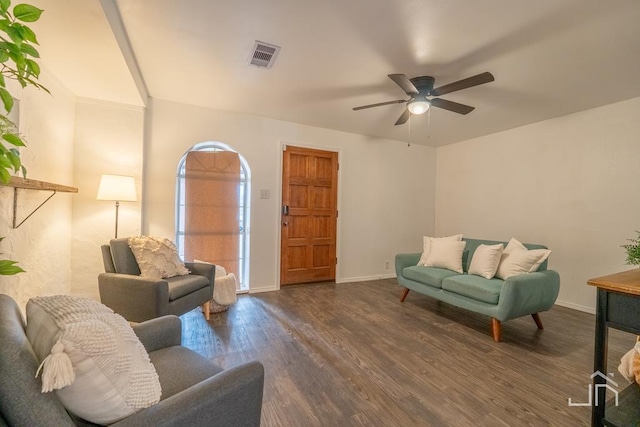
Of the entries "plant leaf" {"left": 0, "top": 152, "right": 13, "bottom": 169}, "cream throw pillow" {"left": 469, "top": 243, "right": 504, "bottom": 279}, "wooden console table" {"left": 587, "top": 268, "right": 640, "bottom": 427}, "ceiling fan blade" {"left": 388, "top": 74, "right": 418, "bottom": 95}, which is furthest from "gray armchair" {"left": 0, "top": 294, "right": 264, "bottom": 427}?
"cream throw pillow" {"left": 469, "top": 243, "right": 504, "bottom": 279}

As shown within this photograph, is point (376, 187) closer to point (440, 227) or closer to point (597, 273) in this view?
point (440, 227)

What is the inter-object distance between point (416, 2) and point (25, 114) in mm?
2863

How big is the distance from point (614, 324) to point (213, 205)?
3.65 m

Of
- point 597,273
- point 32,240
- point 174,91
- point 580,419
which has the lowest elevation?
point 580,419

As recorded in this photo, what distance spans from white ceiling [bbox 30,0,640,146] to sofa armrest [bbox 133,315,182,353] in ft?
5.95

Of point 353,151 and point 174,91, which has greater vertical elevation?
point 174,91

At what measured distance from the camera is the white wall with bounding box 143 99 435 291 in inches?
127

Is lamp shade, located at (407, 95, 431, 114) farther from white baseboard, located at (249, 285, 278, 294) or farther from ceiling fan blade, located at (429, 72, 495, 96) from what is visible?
white baseboard, located at (249, 285, 278, 294)

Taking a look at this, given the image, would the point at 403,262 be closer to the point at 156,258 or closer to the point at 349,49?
the point at 349,49

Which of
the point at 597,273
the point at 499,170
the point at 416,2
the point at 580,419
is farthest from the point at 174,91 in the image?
the point at 597,273

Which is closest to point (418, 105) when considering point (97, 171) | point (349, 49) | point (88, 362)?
point (349, 49)

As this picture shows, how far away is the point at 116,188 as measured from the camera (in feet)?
8.45

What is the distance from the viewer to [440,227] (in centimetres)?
502

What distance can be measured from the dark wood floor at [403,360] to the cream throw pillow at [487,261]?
52cm
